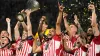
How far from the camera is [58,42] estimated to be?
9125 millimetres

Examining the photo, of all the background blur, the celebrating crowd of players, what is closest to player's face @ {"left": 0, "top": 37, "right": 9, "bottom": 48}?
the celebrating crowd of players

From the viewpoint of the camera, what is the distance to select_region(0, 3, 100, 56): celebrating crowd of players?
8508 mm

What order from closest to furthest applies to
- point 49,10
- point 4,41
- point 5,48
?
point 4,41 → point 5,48 → point 49,10

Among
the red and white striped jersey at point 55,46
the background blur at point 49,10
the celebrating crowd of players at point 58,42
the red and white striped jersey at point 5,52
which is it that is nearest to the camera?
the celebrating crowd of players at point 58,42

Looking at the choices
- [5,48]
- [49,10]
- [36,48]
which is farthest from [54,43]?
[49,10]

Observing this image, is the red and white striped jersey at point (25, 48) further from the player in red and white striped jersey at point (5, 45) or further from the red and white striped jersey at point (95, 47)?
the red and white striped jersey at point (95, 47)

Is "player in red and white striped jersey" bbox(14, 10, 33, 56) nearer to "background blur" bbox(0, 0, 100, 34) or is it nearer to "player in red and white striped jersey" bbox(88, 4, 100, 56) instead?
"player in red and white striped jersey" bbox(88, 4, 100, 56)

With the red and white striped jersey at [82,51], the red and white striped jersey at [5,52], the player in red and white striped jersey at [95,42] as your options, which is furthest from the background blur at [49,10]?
the player in red and white striped jersey at [95,42]

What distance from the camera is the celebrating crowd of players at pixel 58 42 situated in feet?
27.9

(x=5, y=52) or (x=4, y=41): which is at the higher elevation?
(x=4, y=41)

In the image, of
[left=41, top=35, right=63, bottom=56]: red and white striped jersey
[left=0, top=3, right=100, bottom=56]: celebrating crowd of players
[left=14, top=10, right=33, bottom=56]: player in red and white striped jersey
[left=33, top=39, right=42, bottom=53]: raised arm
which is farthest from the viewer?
[left=14, top=10, right=33, bottom=56]: player in red and white striped jersey

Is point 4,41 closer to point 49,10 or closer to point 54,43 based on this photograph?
point 54,43

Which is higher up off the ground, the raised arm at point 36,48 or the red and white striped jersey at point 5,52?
the raised arm at point 36,48

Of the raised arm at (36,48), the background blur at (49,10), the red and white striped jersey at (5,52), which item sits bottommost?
the red and white striped jersey at (5,52)
